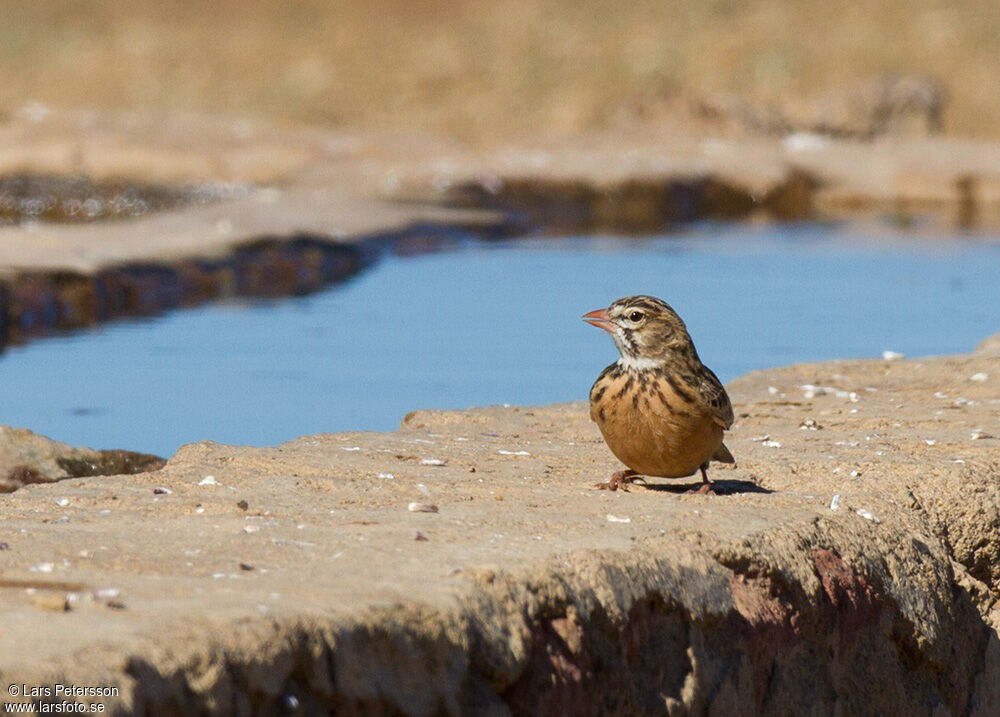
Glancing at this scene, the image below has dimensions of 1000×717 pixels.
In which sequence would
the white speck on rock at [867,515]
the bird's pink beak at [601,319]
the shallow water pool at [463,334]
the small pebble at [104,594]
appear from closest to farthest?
the small pebble at [104,594]
the white speck on rock at [867,515]
the bird's pink beak at [601,319]
the shallow water pool at [463,334]

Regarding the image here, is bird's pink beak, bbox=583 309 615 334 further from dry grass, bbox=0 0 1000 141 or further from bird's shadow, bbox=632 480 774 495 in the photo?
dry grass, bbox=0 0 1000 141

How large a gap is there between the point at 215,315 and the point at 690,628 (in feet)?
26.5

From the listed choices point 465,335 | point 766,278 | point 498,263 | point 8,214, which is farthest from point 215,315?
point 8,214

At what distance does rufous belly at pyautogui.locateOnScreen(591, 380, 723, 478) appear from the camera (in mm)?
4664

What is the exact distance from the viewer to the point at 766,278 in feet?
44.6

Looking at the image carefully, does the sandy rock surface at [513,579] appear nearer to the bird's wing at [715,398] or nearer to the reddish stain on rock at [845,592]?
the reddish stain on rock at [845,592]

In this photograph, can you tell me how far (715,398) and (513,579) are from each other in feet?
4.41

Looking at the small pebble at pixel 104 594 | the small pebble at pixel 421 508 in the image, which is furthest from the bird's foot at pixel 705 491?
the small pebble at pixel 104 594

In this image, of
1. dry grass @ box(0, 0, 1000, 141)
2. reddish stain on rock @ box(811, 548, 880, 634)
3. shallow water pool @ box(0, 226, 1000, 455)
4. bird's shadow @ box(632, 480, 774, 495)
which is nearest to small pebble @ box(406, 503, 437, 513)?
bird's shadow @ box(632, 480, 774, 495)

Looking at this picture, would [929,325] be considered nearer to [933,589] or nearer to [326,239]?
[326,239]

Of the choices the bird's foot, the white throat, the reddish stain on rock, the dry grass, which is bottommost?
the reddish stain on rock

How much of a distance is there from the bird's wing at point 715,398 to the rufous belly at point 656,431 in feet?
0.08

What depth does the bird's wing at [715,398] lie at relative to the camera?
472 centimetres

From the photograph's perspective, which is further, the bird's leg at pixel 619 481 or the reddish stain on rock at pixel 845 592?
the bird's leg at pixel 619 481
